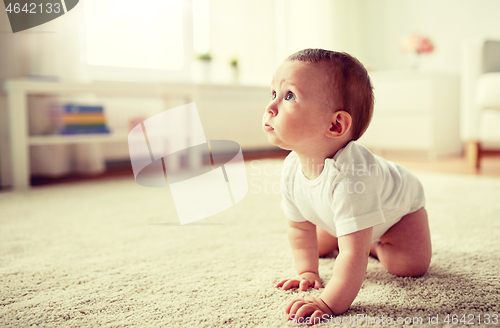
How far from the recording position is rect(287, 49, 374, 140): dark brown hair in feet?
1.74

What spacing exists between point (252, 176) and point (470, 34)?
251 cm

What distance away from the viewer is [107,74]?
289 centimetres

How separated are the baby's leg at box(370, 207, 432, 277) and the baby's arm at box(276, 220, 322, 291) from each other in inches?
5.6

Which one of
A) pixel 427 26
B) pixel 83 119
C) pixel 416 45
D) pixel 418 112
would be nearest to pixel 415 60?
pixel 416 45

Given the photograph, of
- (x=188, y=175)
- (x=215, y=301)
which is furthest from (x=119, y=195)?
(x=215, y=301)

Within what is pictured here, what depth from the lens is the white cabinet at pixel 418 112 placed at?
108 inches

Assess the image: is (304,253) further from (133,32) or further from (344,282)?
(133,32)

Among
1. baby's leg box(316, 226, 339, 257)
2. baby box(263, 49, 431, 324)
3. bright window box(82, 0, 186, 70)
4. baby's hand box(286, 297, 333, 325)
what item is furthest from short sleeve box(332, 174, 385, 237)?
bright window box(82, 0, 186, 70)

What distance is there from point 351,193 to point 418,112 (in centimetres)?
257

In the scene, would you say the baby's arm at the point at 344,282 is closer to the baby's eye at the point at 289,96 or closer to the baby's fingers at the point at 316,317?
the baby's fingers at the point at 316,317

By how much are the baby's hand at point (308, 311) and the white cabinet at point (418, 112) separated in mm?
2411

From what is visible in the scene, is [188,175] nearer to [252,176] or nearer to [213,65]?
[252,176]

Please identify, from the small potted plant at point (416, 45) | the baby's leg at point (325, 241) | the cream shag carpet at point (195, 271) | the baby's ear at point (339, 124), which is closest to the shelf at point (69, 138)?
the cream shag carpet at point (195, 271)

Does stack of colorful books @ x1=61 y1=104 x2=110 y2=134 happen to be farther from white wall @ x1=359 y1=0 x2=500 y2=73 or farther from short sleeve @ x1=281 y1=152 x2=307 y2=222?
white wall @ x1=359 y1=0 x2=500 y2=73
